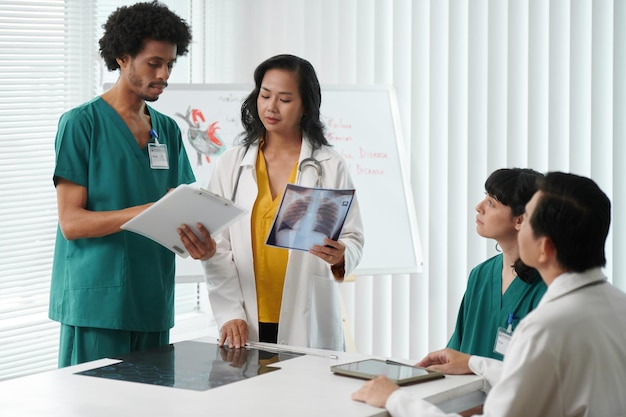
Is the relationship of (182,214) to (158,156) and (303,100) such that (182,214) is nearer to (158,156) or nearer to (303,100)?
(158,156)

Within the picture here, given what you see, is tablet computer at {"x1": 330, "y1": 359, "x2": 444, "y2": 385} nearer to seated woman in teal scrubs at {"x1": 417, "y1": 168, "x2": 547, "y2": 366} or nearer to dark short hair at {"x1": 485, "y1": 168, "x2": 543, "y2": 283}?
seated woman in teal scrubs at {"x1": 417, "y1": 168, "x2": 547, "y2": 366}

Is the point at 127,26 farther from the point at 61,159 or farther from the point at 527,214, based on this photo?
the point at 527,214

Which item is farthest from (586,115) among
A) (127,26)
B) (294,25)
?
(127,26)

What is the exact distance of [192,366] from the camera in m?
1.98

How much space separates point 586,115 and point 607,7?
0.49 m

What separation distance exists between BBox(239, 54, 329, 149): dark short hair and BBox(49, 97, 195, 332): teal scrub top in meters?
0.35

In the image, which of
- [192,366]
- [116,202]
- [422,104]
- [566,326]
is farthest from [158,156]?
[422,104]

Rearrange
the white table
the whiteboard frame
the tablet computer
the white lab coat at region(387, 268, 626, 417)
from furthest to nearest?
1. the whiteboard frame
2. the tablet computer
3. the white table
4. the white lab coat at region(387, 268, 626, 417)

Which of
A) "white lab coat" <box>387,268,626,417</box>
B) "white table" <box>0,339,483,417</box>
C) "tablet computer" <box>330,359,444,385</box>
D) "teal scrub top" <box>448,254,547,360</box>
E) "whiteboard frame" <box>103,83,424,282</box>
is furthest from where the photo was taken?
"whiteboard frame" <box>103,83,424,282</box>

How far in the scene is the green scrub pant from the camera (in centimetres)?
236

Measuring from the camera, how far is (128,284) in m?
2.39

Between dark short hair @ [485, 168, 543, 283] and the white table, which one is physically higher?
dark short hair @ [485, 168, 543, 283]

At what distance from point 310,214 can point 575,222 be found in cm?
89

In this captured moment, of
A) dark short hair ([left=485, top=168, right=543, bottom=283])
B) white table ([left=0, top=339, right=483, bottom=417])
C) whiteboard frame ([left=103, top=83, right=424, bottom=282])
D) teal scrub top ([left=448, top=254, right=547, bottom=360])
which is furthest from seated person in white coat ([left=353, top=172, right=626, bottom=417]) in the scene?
whiteboard frame ([left=103, top=83, right=424, bottom=282])
